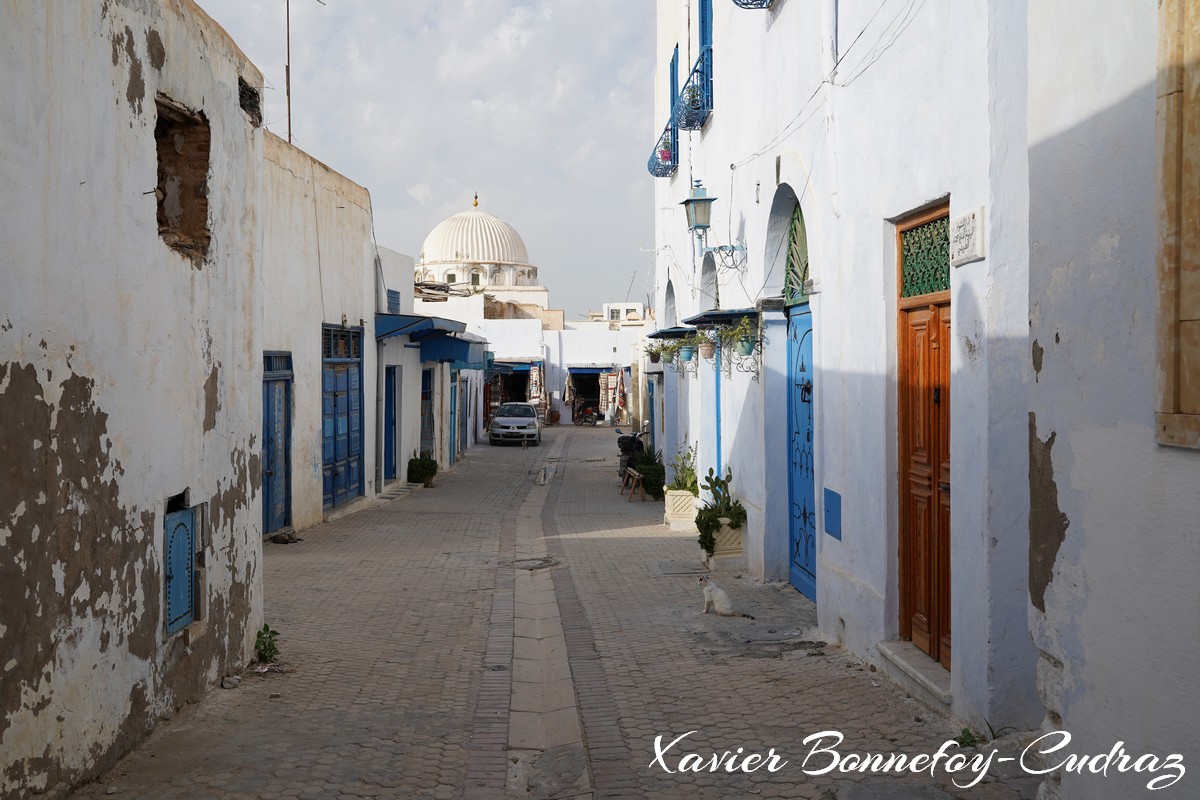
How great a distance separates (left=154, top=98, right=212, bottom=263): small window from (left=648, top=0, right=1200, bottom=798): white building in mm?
3819

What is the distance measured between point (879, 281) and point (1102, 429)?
295 cm

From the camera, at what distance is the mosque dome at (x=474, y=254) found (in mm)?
58906

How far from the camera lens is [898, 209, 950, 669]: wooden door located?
5.76m

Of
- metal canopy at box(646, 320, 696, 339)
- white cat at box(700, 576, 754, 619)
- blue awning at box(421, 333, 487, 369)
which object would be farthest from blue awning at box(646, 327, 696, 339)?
blue awning at box(421, 333, 487, 369)

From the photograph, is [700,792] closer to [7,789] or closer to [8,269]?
[7,789]

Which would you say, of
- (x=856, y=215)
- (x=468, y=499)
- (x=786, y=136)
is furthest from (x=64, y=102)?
(x=468, y=499)

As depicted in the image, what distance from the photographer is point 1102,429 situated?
11.6ft

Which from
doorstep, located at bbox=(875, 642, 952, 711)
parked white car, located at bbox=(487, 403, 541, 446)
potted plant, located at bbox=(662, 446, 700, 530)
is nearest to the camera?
doorstep, located at bbox=(875, 642, 952, 711)

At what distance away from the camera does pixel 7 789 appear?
12.9 feet

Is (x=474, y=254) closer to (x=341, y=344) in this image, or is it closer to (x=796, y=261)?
(x=341, y=344)

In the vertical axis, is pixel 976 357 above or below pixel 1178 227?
below

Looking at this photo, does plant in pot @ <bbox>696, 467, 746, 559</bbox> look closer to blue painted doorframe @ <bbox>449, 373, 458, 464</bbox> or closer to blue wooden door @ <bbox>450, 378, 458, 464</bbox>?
blue painted doorframe @ <bbox>449, 373, 458, 464</bbox>

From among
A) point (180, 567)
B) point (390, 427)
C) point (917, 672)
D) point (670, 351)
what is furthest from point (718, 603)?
point (390, 427)

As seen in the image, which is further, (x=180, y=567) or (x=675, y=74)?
(x=675, y=74)
